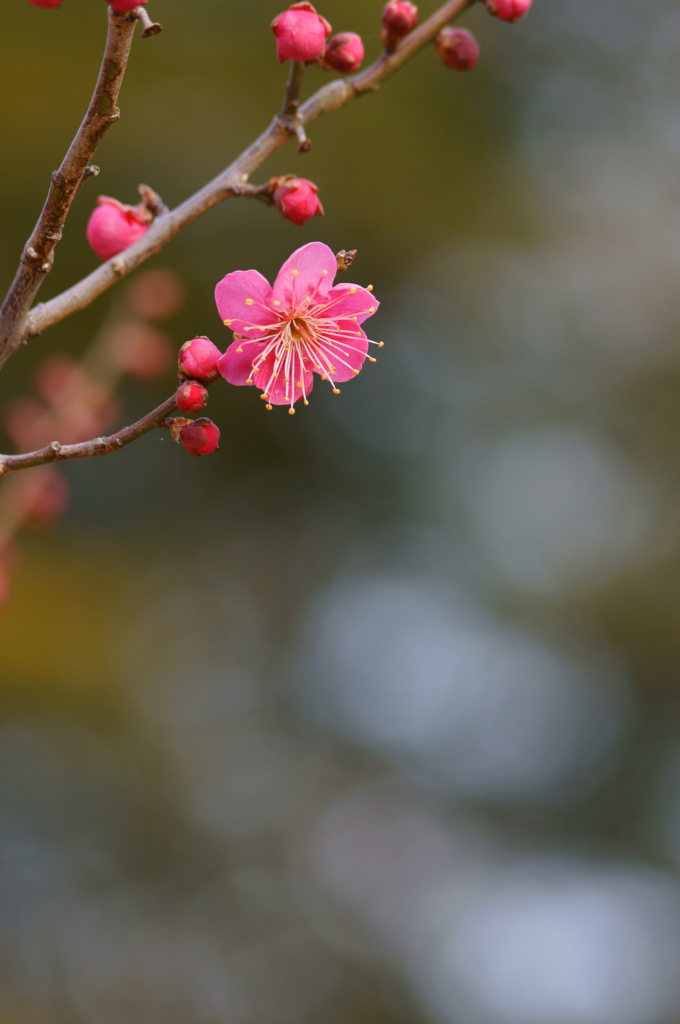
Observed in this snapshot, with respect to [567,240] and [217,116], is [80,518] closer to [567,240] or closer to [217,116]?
[217,116]

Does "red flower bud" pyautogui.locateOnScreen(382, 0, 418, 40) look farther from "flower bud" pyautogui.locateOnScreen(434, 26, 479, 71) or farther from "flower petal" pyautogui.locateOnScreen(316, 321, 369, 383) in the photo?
"flower petal" pyautogui.locateOnScreen(316, 321, 369, 383)

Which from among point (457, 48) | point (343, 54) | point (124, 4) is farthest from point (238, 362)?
point (457, 48)

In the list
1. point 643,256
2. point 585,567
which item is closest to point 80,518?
point 585,567

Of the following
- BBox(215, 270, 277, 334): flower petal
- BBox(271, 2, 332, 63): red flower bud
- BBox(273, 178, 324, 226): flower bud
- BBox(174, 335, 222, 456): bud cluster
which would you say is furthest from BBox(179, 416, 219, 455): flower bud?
BBox(271, 2, 332, 63): red flower bud

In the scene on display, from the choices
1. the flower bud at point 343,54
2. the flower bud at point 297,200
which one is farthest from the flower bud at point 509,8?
the flower bud at point 297,200

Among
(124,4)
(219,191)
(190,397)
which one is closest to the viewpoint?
(124,4)

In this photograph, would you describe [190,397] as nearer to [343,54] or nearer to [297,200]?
[297,200]
